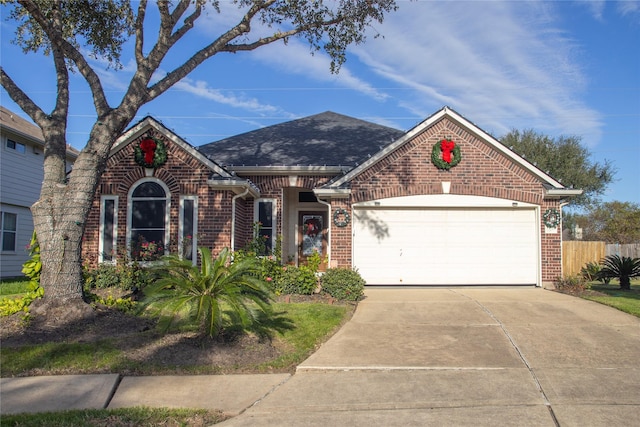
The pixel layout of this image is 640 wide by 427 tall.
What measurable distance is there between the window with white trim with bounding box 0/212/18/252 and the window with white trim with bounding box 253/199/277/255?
997 centimetres

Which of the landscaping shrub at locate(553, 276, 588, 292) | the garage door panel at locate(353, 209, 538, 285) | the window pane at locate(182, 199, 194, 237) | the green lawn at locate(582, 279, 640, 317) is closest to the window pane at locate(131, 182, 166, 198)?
the window pane at locate(182, 199, 194, 237)

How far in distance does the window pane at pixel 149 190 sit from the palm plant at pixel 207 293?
654 cm

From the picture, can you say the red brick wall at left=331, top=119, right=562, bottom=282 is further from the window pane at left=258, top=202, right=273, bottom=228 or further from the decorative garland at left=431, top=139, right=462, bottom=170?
the window pane at left=258, top=202, right=273, bottom=228

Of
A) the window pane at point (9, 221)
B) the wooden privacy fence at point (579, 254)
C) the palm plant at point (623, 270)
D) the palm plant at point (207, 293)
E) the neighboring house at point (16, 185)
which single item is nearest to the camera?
the palm plant at point (207, 293)

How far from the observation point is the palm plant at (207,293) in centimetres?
691

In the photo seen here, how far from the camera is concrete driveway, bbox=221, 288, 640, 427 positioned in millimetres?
5027

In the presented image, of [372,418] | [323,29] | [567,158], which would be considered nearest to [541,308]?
[372,418]

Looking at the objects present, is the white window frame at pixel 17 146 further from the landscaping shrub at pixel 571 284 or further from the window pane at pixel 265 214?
the landscaping shrub at pixel 571 284

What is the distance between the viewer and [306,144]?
16.8 metres

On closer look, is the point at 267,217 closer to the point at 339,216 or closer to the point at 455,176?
the point at 339,216

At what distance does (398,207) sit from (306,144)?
446 cm

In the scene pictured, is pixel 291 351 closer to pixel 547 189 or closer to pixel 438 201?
pixel 438 201

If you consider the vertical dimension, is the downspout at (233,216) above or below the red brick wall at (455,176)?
below

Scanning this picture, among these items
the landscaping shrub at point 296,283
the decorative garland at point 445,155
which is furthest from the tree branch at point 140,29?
the decorative garland at point 445,155
